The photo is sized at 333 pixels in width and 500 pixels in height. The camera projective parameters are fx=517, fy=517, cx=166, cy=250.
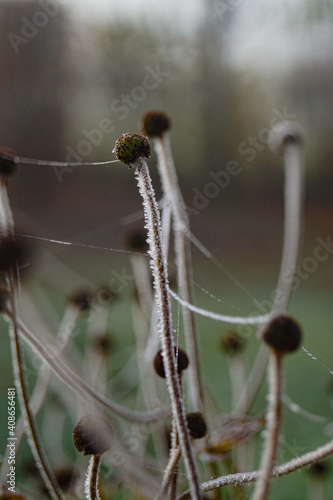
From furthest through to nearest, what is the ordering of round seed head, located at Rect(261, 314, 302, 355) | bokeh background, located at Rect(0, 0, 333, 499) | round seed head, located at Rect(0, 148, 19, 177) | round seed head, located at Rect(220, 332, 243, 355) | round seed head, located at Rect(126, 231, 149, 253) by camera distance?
bokeh background, located at Rect(0, 0, 333, 499) → round seed head, located at Rect(220, 332, 243, 355) → round seed head, located at Rect(126, 231, 149, 253) → round seed head, located at Rect(0, 148, 19, 177) → round seed head, located at Rect(261, 314, 302, 355)

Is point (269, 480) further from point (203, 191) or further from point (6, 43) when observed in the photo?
point (203, 191)

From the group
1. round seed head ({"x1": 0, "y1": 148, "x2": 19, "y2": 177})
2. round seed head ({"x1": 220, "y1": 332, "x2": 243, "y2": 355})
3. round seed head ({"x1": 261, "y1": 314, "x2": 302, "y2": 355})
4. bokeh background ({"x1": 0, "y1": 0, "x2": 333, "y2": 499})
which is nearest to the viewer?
round seed head ({"x1": 261, "y1": 314, "x2": 302, "y2": 355})

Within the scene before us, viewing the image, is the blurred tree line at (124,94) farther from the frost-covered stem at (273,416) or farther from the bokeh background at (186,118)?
the frost-covered stem at (273,416)

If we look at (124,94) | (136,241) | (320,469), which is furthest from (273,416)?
(124,94)

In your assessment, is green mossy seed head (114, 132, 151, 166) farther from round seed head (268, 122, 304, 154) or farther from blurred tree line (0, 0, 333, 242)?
blurred tree line (0, 0, 333, 242)

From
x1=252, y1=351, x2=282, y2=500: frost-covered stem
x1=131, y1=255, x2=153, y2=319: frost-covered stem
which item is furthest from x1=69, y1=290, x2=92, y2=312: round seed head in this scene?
x1=252, y1=351, x2=282, y2=500: frost-covered stem

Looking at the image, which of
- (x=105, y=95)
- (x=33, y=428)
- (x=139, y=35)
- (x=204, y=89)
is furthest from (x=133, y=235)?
(x=204, y=89)
